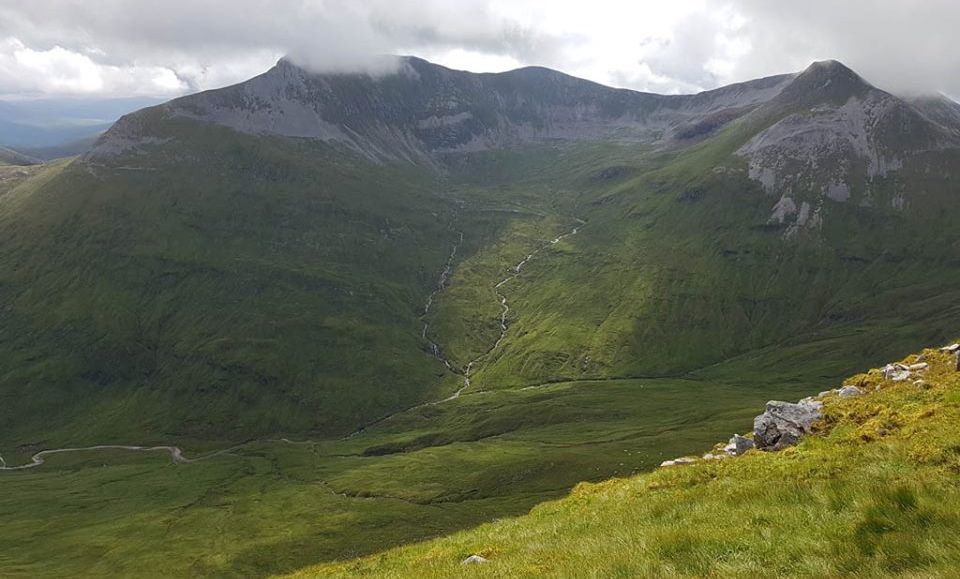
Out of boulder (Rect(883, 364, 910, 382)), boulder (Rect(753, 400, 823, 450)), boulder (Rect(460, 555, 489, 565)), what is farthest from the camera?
boulder (Rect(883, 364, 910, 382))

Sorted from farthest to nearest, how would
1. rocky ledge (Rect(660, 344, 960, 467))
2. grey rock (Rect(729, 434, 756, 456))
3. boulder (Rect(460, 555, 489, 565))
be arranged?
grey rock (Rect(729, 434, 756, 456)) → rocky ledge (Rect(660, 344, 960, 467)) → boulder (Rect(460, 555, 489, 565))

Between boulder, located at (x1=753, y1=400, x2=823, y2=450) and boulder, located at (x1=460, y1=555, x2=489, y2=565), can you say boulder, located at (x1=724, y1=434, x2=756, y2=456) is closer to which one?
boulder, located at (x1=753, y1=400, x2=823, y2=450)

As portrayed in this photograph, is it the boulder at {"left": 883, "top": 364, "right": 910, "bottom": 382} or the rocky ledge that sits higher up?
the boulder at {"left": 883, "top": 364, "right": 910, "bottom": 382}

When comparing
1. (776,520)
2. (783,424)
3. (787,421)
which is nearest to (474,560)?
→ (776,520)

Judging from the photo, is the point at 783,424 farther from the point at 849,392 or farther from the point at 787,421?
the point at 849,392

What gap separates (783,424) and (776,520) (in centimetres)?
2021

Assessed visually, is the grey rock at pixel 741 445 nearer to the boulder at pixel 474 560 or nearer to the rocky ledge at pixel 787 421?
the rocky ledge at pixel 787 421

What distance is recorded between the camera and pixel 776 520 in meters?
12.9

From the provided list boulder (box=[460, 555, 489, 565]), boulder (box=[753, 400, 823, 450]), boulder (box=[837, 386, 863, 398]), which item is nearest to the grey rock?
boulder (box=[753, 400, 823, 450])

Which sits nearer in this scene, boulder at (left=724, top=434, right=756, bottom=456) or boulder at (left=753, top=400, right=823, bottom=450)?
boulder at (left=753, top=400, right=823, bottom=450)

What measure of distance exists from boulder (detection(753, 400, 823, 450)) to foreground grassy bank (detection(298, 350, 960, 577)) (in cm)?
258

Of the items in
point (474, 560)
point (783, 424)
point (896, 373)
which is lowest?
point (783, 424)

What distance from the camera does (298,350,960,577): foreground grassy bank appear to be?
949cm

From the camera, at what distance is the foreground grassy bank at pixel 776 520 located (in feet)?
31.1
